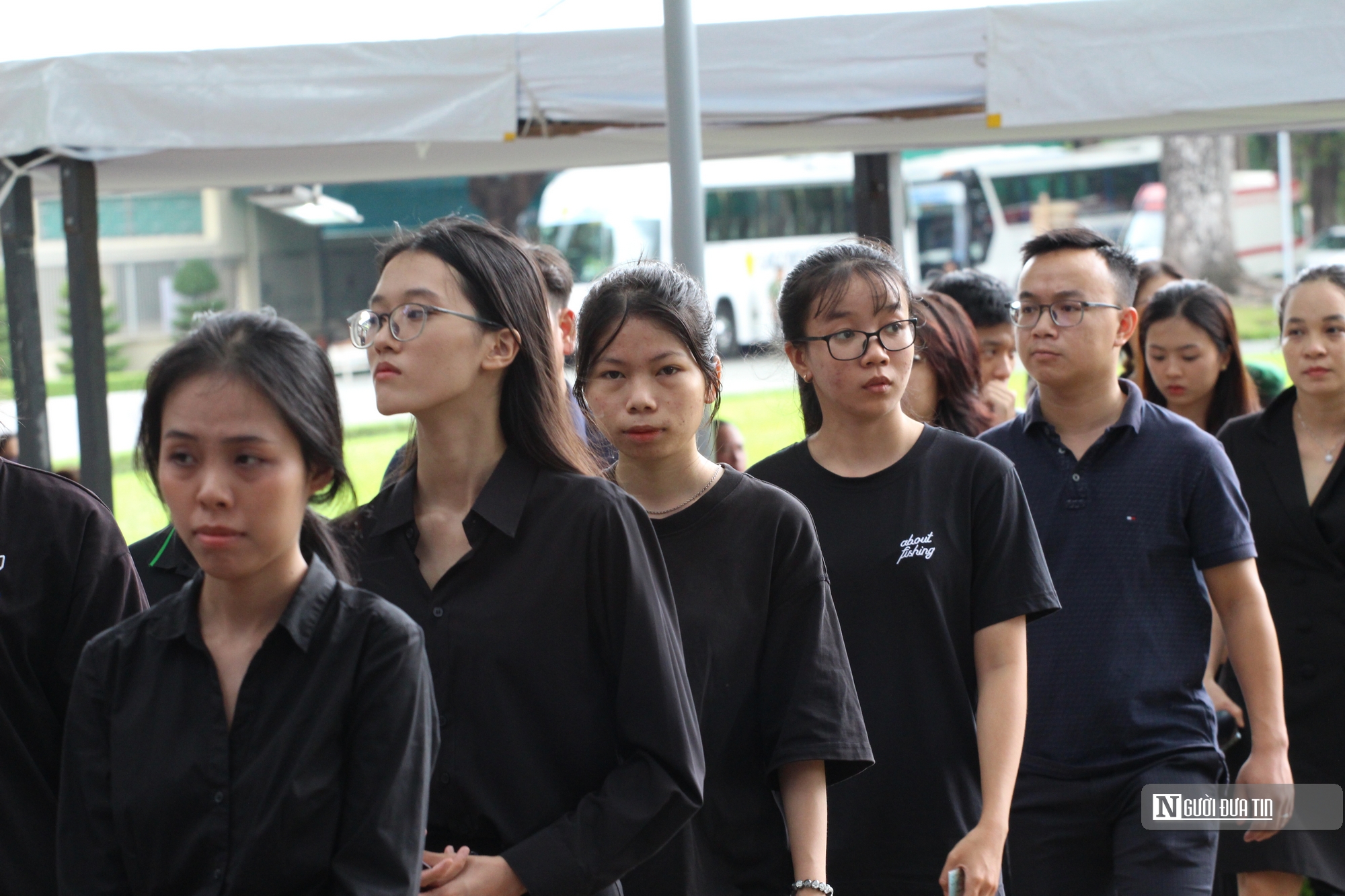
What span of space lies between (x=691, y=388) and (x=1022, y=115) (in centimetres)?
237

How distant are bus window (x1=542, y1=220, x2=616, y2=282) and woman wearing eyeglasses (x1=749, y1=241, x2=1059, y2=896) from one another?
21692 mm

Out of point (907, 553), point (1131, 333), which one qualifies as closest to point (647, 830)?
point (907, 553)

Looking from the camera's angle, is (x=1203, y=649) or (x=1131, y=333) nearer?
(x=1203, y=649)

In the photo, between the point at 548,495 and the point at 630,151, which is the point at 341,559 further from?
the point at 630,151

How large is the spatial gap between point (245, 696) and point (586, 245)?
76.4 ft

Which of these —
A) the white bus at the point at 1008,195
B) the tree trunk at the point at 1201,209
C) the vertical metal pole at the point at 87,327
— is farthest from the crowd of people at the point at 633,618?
the white bus at the point at 1008,195

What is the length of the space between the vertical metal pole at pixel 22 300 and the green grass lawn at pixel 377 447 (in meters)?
5.17

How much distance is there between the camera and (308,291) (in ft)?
74.9

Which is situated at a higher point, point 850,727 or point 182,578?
point 182,578

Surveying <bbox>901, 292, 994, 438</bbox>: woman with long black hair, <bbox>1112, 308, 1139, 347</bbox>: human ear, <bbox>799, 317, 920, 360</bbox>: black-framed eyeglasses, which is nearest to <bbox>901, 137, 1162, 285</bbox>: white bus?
<bbox>901, 292, 994, 438</bbox>: woman with long black hair

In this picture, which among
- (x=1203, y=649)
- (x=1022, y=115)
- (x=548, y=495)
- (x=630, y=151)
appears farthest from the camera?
(x=630, y=151)

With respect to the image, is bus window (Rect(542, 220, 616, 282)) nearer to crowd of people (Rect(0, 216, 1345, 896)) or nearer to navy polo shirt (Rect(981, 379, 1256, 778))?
crowd of people (Rect(0, 216, 1345, 896))

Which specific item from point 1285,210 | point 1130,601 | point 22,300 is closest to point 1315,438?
point 1130,601

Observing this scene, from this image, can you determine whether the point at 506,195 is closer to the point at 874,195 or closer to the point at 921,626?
the point at 874,195
